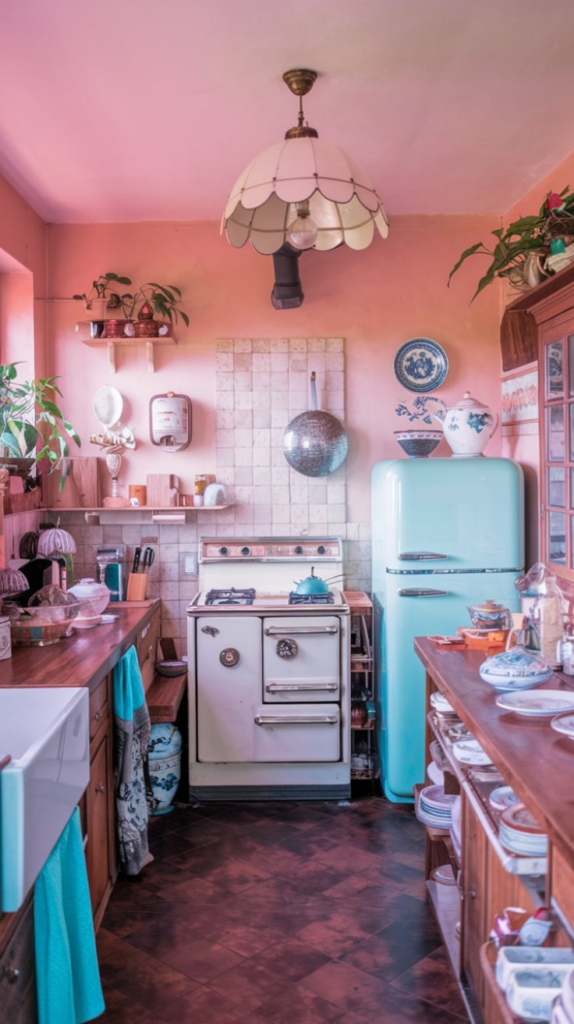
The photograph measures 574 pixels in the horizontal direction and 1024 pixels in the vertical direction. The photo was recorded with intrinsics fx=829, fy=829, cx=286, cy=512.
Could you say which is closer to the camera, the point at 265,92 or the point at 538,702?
the point at 538,702

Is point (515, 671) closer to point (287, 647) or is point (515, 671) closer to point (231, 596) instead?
point (287, 647)

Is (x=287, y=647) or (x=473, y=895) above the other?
(x=287, y=647)

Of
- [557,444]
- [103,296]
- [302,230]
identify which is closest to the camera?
[302,230]

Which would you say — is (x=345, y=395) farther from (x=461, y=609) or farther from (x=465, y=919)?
(x=465, y=919)

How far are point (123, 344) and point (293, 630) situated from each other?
1750 mm

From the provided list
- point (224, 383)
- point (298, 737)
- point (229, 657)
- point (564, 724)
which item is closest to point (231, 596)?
point (229, 657)

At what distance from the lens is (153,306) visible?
4.30 meters

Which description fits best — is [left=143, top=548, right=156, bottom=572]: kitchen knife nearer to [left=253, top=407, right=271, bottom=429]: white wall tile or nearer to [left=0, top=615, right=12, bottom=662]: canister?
[left=253, top=407, right=271, bottom=429]: white wall tile

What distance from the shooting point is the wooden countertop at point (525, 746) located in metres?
1.43

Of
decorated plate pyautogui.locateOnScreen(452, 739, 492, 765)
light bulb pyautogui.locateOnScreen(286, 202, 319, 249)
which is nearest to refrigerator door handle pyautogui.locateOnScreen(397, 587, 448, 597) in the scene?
decorated plate pyautogui.locateOnScreen(452, 739, 492, 765)

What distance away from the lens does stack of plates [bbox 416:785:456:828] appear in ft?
8.60

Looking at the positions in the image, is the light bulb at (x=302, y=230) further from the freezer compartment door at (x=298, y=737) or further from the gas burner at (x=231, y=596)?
the freezer compartment door at (x=298, y=737)

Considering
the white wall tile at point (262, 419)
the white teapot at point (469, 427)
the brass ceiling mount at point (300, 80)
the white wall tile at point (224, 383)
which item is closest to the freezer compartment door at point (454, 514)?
the white teapot at point (469, 427)

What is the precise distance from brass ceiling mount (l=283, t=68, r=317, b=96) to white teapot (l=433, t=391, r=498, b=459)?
5.46ft
